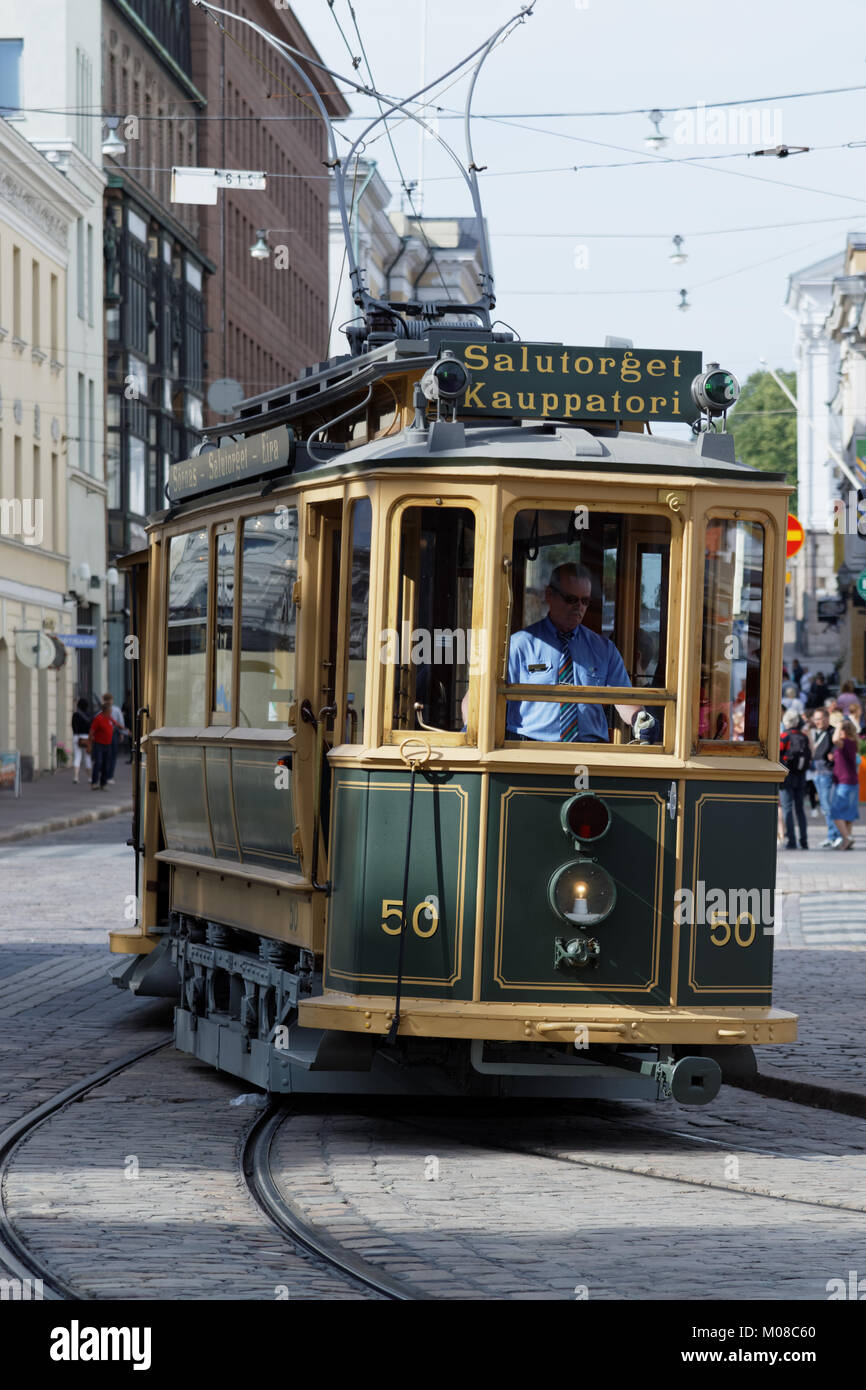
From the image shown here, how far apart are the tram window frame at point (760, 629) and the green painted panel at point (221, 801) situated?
2.52 metres

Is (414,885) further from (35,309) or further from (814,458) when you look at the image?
(814,458)

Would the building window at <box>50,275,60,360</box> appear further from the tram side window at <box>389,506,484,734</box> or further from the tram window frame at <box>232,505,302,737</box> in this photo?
the tram side window at <box>389,506,484,734</box>

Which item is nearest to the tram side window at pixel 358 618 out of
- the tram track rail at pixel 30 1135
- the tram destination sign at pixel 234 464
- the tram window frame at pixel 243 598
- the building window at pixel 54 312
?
the tram window frame at pixel 243 598

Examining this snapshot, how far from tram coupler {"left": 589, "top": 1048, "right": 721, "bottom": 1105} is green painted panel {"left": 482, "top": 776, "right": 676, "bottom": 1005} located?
27 centimetres

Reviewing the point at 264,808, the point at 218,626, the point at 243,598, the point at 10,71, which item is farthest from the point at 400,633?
the point at 10,71

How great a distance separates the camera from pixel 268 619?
10.3 m

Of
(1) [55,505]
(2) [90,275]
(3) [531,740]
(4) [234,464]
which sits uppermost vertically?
(2) [90,275]

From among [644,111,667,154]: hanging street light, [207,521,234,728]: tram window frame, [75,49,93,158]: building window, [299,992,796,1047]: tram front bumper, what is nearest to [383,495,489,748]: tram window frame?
[299,992,796,1047]: tram front bumper

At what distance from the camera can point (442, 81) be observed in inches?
611

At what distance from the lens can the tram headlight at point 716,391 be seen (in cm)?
935

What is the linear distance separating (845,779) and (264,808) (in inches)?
718
